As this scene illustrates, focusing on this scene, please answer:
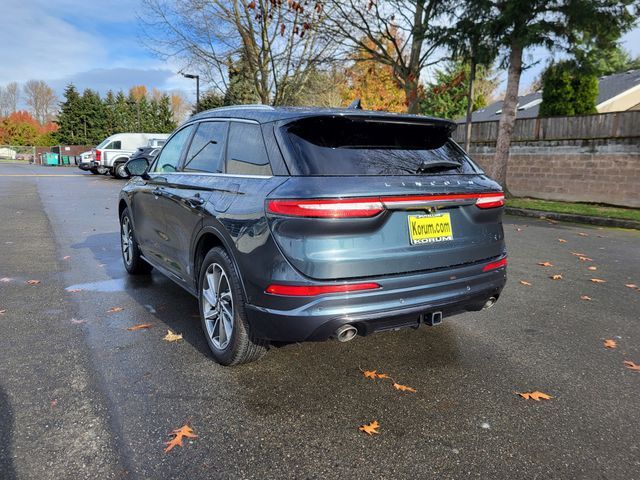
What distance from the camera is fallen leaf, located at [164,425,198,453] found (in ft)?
7.97

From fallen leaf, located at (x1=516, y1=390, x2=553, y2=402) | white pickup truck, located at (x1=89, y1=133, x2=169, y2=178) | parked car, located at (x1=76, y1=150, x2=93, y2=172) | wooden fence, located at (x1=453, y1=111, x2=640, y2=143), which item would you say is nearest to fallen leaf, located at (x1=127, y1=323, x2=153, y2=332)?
fallen leaf, located at (x1=516, y1=390, x2=553, y2=402)

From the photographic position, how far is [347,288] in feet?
8.83

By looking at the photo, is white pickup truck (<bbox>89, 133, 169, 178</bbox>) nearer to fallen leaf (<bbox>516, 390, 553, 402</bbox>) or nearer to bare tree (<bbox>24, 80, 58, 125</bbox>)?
fallen leaf (<bbox>516, 390, 553, 402</bbox>)

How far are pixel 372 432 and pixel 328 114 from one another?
1.86m

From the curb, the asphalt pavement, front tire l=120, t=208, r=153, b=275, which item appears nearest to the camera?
the asphalt pavement

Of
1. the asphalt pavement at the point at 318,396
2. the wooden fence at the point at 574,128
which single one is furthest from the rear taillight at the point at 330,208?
the wooden fence at the point at 574,128

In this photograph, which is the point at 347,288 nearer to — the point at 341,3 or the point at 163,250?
the point at 163,250

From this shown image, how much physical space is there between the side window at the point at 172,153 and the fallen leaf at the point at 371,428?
112 inches

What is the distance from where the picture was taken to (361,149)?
3002mm

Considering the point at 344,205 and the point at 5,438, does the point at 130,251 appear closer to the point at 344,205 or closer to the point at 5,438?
the point at 5,438

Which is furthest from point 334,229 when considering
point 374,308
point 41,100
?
point 41,100

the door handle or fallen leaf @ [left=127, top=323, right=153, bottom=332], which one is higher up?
the door handle

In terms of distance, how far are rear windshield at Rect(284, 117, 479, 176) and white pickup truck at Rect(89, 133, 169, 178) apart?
23002mm

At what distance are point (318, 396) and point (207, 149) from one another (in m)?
2.13
